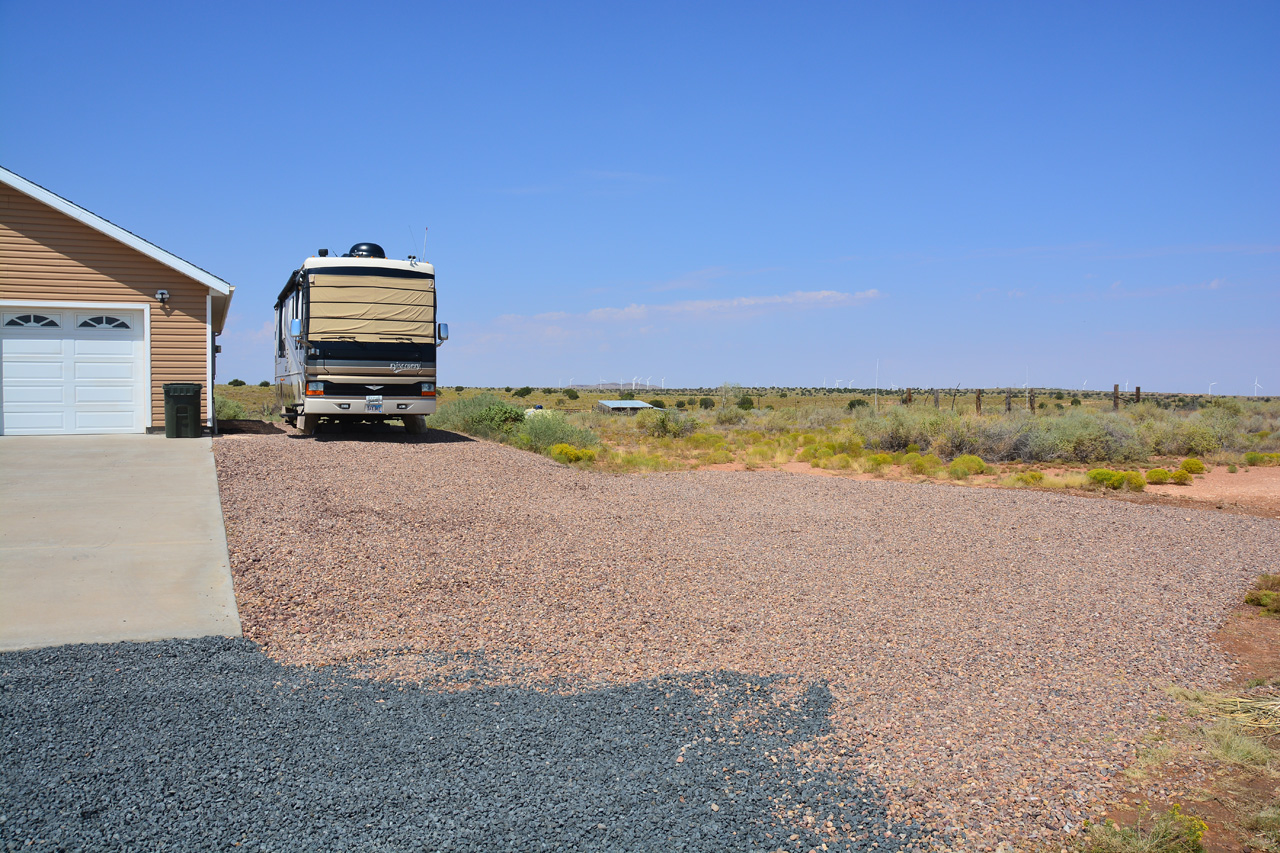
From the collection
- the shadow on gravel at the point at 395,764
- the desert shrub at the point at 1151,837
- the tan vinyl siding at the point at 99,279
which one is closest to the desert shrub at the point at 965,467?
the shadow on gravel at the point at 395,764

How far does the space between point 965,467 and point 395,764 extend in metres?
18.0

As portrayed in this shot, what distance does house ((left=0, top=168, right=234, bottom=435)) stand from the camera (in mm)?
15688


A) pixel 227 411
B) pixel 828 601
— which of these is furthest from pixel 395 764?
pixel 227 411

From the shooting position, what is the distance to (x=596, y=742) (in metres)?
4.57

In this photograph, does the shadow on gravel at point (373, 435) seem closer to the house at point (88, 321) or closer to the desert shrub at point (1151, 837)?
the house at point (88, 321)

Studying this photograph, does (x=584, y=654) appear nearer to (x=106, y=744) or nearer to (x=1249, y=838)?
(x=106, y=744)

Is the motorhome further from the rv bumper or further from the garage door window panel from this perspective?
the garage door window panel

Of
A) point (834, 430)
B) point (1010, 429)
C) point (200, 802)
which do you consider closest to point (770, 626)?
point (200, 802)

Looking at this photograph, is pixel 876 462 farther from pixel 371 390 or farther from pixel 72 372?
pixel 72 372

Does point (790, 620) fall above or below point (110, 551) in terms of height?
below

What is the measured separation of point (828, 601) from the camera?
772 centimetres

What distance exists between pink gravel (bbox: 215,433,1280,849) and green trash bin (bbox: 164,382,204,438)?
3833mm

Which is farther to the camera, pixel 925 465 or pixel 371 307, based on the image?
pixel 925 465

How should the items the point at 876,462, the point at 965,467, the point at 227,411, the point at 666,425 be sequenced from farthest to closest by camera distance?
the point at 666,425 → the point at 227,411 → the point at 876,462 → the point at 965,467
